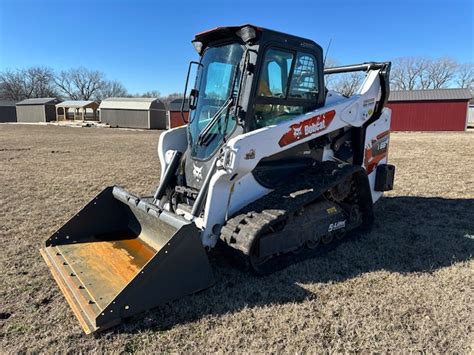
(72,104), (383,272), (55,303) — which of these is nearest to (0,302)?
(55,303)

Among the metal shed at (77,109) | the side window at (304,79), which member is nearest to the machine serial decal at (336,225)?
the side window at (304,79)

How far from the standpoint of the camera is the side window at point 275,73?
4.25 meters

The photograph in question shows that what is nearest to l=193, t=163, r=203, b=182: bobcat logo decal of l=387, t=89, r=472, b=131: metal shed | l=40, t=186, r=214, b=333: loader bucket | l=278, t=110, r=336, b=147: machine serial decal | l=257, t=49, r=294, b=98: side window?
l=40, t=186, r=214, b=333: loader bucket

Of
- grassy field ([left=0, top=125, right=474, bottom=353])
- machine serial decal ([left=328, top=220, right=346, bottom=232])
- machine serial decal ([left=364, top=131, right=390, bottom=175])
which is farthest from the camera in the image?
machine serial decal ([left=364, top=131, right=390, bottom=175])

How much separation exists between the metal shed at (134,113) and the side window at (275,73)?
130ft

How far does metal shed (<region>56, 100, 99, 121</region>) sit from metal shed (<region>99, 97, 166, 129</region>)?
5.10 metres

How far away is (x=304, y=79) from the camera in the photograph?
471 centimetres

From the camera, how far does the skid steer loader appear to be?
347 cm

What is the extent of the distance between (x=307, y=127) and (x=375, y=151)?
1.88m

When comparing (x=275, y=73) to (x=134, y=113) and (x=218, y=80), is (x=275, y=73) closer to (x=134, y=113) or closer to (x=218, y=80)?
(x=218, y=80)

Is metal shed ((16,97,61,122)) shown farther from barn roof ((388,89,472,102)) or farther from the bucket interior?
the bucket interior

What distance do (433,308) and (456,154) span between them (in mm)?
12441

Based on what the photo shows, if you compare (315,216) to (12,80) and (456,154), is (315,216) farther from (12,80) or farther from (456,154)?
(12,80)

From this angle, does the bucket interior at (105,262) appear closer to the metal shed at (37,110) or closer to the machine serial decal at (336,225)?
the machine serial decal at (336,225)
